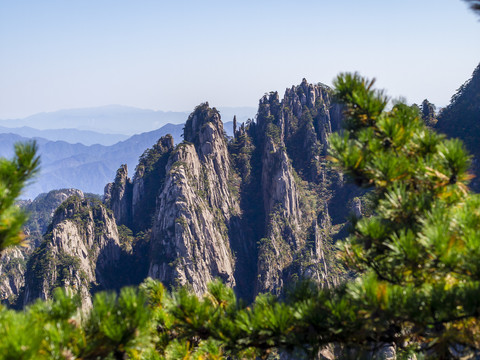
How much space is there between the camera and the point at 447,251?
11.0ft

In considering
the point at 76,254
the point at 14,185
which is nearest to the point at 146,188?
the point at 76,254

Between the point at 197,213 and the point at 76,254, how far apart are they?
21633mm

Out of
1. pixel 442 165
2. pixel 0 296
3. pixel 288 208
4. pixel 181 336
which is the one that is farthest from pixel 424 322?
pixel 0 296

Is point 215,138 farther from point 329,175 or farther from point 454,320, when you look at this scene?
point 454,320

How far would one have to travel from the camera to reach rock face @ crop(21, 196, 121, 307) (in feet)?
187

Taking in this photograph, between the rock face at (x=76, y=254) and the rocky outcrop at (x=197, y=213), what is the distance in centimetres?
933

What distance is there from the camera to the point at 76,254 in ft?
204

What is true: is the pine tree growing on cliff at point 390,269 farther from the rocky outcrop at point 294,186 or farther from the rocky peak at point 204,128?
the rocky peak at point 204,128

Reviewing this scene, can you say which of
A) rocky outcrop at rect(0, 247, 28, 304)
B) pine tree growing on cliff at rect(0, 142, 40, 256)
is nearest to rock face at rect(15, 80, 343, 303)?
rocky outcrop at rect(0, 247, 28, 304)

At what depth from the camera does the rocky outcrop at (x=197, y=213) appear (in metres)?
64.8

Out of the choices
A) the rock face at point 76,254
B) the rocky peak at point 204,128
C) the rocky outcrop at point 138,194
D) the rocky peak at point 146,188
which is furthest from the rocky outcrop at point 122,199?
the rocky peak at point 204,128

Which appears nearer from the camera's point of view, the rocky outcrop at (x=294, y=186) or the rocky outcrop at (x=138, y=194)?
the rocky outcrop at (x=294, y=186)

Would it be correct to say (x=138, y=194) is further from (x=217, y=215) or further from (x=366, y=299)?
(x=366, y=299)

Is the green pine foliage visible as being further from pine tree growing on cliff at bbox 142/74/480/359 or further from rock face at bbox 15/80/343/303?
rock face at bbox 15/80/343/303
